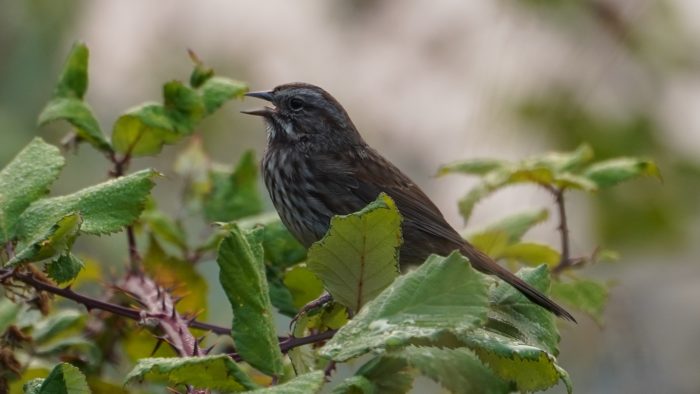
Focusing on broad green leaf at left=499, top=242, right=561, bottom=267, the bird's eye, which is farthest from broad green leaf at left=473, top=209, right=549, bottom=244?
the bird's eye

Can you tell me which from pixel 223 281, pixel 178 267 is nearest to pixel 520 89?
pixel 178 267

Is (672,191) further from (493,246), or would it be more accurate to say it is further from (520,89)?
(493,246)

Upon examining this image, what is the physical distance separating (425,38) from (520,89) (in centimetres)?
181

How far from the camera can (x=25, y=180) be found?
2307 mm

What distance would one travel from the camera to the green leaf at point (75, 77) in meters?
2.74

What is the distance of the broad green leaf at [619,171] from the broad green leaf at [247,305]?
59.3 inches

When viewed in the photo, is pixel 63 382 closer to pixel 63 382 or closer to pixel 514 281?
pixel 63 382

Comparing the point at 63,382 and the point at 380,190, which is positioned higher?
the point at 380,190

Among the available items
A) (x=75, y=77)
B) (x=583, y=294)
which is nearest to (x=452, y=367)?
(x=583, y=294)

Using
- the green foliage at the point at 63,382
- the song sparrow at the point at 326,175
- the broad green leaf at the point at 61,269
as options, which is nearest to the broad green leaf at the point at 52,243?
the broad green leaf at the point at 61,269

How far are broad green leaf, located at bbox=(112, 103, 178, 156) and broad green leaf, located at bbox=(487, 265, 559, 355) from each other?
3.07ft

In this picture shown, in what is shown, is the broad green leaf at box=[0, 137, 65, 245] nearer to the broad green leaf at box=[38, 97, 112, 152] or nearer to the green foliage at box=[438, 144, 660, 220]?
the broad green leaf at box=[38, 97, 112, 152]

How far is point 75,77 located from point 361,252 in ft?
3.73

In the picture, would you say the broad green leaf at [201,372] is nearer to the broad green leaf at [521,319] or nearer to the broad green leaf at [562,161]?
the broad green leaf at [521,319]
